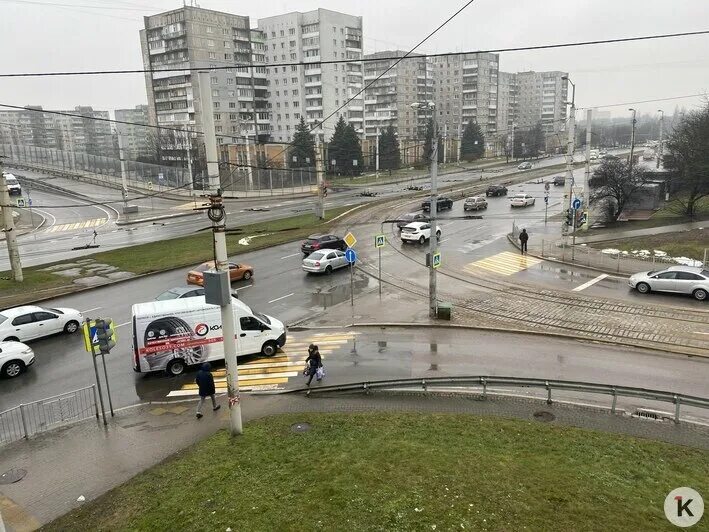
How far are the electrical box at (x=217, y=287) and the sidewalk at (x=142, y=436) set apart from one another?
316 centimetres

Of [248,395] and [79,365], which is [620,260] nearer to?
[248,395]

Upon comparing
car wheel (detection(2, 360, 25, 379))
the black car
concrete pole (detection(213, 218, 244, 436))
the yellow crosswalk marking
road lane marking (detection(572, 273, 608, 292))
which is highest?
concrete pole (detection(213, 218, 244, 436))

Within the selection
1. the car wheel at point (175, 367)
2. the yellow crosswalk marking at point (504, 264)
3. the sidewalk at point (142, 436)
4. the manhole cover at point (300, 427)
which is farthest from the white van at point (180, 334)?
the yellow crosswalk marking at point (504, 264)

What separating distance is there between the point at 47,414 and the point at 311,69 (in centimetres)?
10232

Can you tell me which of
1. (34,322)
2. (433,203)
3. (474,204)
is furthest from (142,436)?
(474,204)

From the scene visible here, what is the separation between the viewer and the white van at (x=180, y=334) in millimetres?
15656

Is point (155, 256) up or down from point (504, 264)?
up

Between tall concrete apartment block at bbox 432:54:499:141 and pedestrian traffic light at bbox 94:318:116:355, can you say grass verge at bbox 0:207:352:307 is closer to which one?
pedestrian traffic light at bbox 94:318:116:355

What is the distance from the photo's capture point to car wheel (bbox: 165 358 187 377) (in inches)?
633

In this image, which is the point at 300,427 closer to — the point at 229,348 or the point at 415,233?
the point at 229,348

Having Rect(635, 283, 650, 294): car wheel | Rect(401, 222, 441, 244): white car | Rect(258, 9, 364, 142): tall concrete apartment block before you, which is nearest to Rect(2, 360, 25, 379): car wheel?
Rect(635, 283, 650, 294): car wheel

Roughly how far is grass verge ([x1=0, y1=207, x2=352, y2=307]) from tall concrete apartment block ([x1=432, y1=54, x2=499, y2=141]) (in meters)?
108

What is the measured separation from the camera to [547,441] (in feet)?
35.8

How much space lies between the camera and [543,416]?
1273cm
